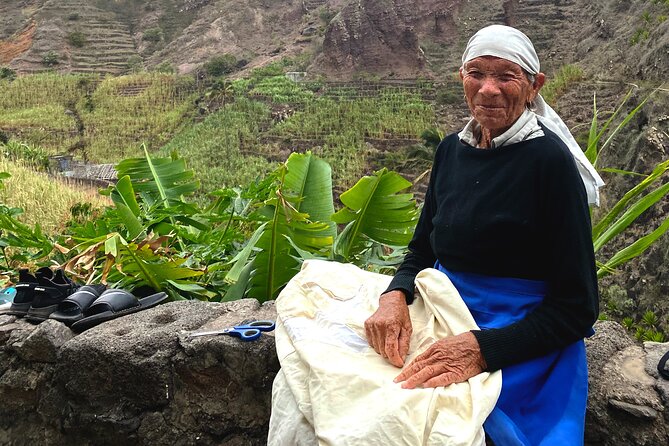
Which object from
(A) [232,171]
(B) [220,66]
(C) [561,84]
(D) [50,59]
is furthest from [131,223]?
(D) [50,59]

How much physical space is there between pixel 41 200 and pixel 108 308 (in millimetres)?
4826

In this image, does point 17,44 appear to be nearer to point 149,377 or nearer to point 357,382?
point 149,377

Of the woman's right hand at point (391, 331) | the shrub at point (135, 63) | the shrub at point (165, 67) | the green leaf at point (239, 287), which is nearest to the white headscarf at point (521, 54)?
the woman's right hand at point (391, 331)

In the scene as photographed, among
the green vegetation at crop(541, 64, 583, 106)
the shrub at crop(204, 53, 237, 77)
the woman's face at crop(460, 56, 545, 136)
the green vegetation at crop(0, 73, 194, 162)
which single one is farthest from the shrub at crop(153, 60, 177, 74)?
the woman's face at crop(460, 56, 545, 136)

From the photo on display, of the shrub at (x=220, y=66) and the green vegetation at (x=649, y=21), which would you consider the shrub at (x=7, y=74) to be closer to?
the shrub at (x=220, y=66)

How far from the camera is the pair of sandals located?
1.74 metres

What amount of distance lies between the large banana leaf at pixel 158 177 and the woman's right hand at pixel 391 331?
1.90m

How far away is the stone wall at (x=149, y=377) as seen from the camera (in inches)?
59.4

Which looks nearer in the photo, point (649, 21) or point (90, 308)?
point (90, 308)

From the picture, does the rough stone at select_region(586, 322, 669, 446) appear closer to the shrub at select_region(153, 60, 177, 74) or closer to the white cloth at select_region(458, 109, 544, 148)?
the white cloth at select_region(458, 109, 544, 148)

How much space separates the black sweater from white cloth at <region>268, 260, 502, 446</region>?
0.24ft

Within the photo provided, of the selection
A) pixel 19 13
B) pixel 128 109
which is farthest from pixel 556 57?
pixel 19 13

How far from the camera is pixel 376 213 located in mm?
2189

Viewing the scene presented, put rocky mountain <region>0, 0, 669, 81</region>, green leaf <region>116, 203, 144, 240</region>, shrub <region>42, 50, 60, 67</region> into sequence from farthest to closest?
shrub <region>42, 50, 60, 67</region> → rocky mountain <region>0, 0, 669, 81</region> → green leaf <region>116, 203, 144, 240</region>
